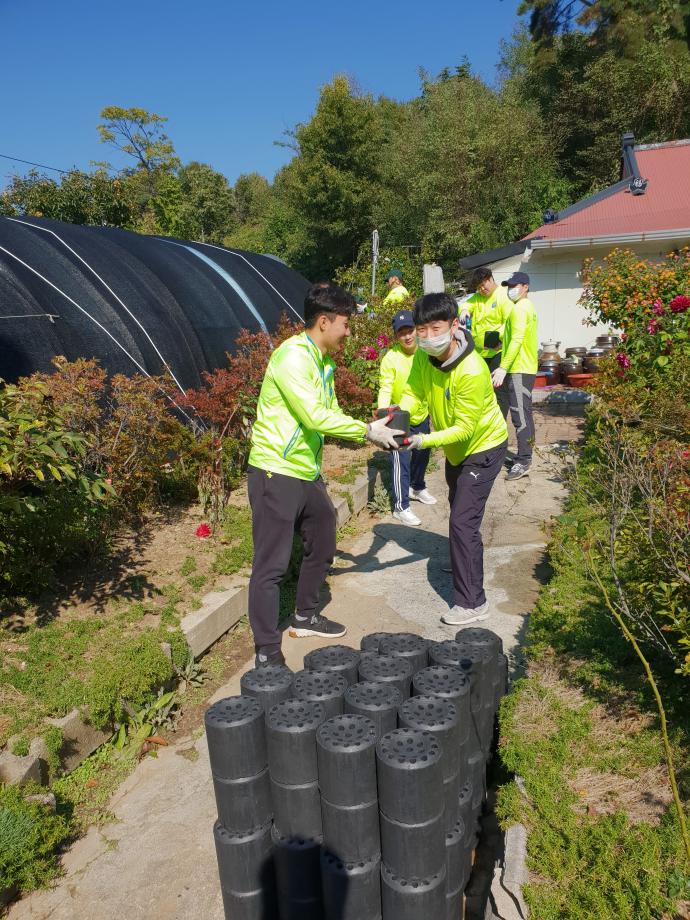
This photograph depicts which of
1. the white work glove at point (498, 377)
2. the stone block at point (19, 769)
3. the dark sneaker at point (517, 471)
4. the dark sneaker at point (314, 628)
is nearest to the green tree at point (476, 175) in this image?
the dark sneaker at point (517, 471)

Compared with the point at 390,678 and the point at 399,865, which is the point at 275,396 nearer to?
the point at 390,678

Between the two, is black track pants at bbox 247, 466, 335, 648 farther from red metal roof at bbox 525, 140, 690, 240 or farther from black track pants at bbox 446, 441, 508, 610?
red metal roof at bbox 525, 140, 690, 240

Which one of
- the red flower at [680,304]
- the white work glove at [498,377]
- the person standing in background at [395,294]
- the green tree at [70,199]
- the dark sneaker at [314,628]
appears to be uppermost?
the green tree at [70,199]

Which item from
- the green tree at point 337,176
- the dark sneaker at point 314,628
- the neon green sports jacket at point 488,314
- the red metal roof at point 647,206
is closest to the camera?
the dark sneaker at point 314,628

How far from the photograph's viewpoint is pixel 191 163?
1967 inches

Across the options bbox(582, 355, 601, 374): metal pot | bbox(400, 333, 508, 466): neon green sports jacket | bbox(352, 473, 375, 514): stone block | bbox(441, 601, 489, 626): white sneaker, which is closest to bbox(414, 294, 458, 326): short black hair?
bbox(400, 333, 508, 466): neon green sports jacket

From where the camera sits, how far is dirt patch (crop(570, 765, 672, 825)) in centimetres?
238

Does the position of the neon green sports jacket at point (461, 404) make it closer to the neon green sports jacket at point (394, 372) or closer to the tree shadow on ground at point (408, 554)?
the tree shadow on ground at point (408, 554)

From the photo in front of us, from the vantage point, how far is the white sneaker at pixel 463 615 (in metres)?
4.41

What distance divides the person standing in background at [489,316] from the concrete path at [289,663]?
4.66 feet

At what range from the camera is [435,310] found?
12.2 feet

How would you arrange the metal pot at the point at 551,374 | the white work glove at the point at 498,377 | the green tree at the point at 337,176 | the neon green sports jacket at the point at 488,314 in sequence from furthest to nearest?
1. the green tree at the point at 337,176
2. the metal pot at the point at 551,374
3. the neon green sports jacket at the point at 488,314
4. the white work glove at the point at 498,377

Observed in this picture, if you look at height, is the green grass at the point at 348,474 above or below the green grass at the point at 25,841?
above

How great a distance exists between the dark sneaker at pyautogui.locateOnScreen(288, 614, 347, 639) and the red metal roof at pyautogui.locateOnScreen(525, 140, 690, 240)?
12962 millimetres
